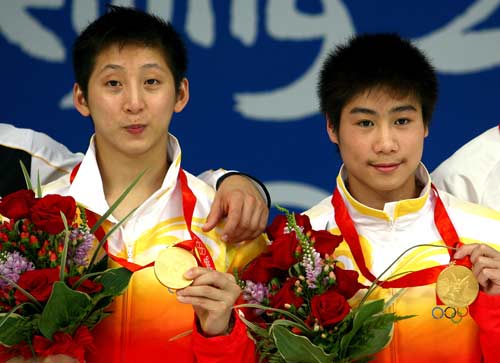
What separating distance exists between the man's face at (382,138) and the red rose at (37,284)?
2.79ft

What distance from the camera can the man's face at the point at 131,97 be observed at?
8.09 feet

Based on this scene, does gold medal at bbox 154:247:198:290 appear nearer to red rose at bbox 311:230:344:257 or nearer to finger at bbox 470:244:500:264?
red rose at bbox 311:230:344:257

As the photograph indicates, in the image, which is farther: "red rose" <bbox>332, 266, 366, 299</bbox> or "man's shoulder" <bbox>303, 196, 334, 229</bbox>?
"man's shoulder" <bbox>303, 196, 334, 229</bbox>

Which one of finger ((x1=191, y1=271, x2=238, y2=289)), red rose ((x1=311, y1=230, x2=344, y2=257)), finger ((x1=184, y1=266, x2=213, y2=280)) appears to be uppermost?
red rose ((x1=311, y1=230, x2=344, y2=257))

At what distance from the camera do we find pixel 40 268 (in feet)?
7.14

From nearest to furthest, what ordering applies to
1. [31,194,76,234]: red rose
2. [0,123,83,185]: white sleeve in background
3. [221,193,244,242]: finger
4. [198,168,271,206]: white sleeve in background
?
[31,194,76,234]: red rose < [221,193,244,242]: finger < [198,168,271,206]: white sleeve in background < [0,123,83,185]: white sleeve in background

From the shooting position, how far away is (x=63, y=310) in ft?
6.89

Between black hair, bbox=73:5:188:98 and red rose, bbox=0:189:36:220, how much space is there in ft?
1.54

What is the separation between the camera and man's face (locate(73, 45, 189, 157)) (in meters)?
2.46

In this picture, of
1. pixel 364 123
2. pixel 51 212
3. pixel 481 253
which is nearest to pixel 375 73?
pixel 364 123

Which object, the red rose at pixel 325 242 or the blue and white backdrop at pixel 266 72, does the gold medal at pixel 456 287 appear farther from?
the blue and white backdrop at pixel 266 72

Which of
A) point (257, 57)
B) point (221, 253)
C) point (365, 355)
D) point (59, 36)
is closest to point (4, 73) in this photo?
point (59, 36)

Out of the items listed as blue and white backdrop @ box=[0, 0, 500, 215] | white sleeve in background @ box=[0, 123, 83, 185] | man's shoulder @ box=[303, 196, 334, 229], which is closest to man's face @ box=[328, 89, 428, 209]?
man's shoulder @ box=[303, 196, 334, 229]

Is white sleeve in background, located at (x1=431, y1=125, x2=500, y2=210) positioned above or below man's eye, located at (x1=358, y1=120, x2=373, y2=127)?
below
